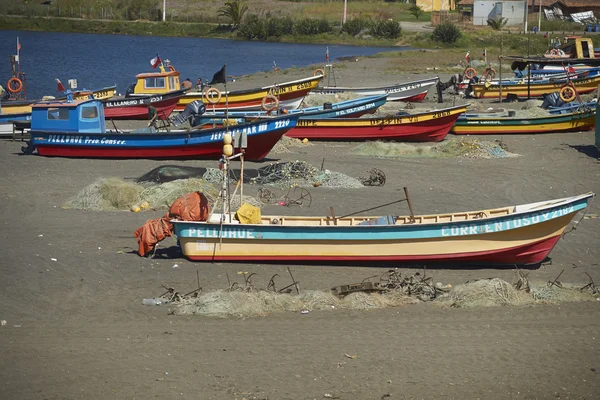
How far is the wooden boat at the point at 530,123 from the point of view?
29250 mm

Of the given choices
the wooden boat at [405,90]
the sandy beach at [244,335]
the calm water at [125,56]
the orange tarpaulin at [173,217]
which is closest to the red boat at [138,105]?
the wooden boat at [405,90]

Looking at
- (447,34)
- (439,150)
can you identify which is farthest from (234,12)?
(439,150)

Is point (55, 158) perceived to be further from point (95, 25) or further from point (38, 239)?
point (95, 25)

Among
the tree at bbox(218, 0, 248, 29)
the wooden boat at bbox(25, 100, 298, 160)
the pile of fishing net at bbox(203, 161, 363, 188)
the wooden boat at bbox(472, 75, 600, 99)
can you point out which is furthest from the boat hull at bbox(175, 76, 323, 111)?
the tree at bbox(218, 0, 248, 29)

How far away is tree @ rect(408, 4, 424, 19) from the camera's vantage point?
304 ft

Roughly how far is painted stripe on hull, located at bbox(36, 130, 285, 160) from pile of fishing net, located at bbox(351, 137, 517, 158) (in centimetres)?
309

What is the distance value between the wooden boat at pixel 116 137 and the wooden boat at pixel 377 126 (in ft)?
12.4

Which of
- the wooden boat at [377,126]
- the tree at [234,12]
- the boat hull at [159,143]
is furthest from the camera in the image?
the tree at [234,12]

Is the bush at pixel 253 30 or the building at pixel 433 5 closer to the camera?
the bush at pixel 253 30

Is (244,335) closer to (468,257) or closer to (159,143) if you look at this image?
(468,257)

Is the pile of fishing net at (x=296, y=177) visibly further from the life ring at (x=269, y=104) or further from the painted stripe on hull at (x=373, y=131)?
the painted stripe on hull at (x=373, y=131)

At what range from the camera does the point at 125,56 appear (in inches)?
2731

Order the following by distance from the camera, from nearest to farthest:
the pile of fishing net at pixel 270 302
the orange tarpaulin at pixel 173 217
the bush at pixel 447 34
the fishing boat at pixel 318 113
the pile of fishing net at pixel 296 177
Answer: the pile of fishing net at pixel 270 302 → the orange tarpaulin at pixel 173 217 → the pile of fishing net at pixel 296 177 → the fishing boat at pixel 318 113 → the bush at pixel 447 34

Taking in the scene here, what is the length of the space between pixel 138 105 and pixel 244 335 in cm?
2189
